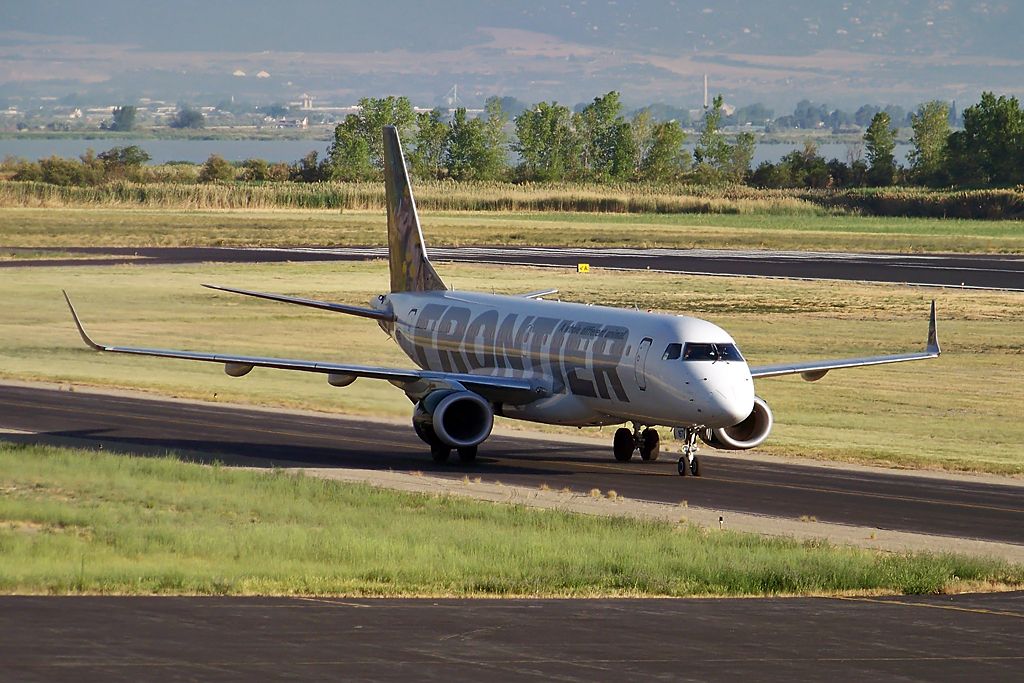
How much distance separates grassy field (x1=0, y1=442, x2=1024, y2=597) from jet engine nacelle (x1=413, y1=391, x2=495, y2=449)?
233 inches

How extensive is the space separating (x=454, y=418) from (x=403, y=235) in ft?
37.2

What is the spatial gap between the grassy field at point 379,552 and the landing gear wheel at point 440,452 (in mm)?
6350

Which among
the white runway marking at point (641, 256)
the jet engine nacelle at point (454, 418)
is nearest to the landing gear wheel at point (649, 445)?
the jet engine nacelle at point (454, 418)

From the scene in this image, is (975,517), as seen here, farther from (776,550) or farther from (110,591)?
(110,591)

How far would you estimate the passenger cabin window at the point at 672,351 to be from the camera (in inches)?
1471

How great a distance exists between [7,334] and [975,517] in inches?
1825

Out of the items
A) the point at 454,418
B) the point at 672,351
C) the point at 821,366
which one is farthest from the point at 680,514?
the point at 821,366

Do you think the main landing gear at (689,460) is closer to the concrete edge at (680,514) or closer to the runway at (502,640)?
the concrete edge at (680,514)

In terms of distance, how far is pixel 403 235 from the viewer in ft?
166

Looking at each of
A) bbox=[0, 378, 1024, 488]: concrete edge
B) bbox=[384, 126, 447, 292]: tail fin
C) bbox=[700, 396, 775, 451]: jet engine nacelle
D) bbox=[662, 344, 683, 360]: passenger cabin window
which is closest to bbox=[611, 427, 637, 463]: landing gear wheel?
bbox=[700, 396, 775, 451]: jet engine nacelle

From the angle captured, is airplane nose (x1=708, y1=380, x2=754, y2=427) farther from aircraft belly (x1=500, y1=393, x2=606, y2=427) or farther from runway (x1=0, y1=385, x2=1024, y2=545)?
aircraft belly (x1=500, y1=393, x2=606, y2=427)

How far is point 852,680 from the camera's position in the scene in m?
18.0

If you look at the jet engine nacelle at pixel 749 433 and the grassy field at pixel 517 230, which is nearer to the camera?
the jet engine nacelle at pixel 749 433

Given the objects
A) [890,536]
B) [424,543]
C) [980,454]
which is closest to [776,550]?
[890,536]
